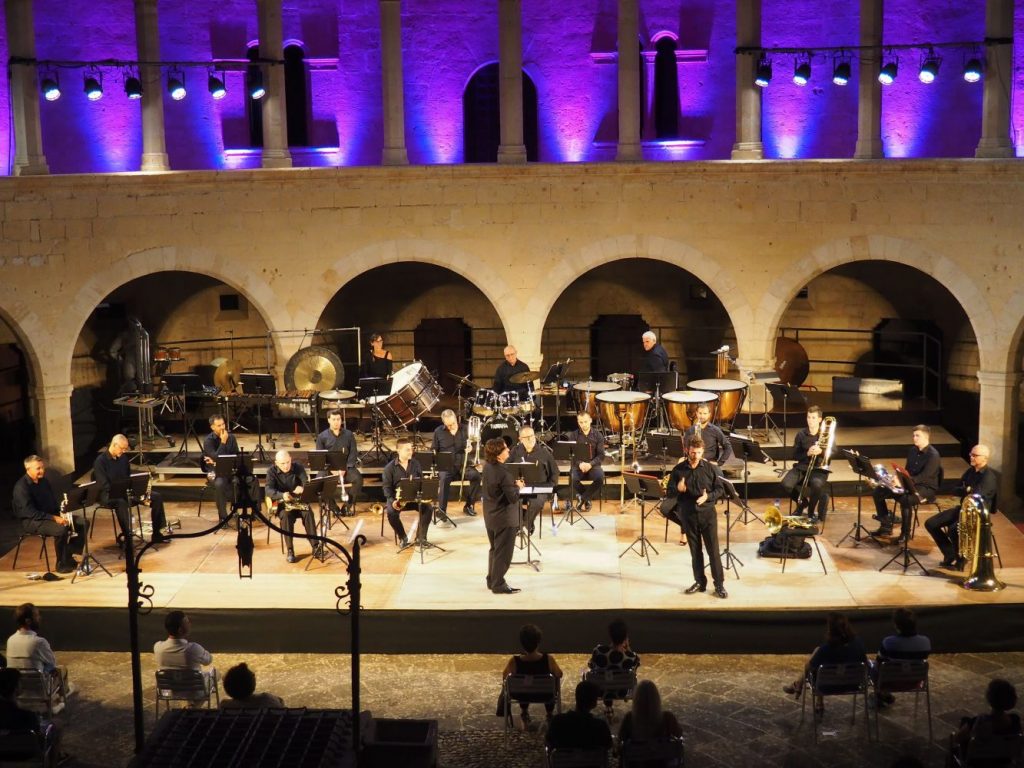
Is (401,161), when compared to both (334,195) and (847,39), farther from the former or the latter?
(847,39)

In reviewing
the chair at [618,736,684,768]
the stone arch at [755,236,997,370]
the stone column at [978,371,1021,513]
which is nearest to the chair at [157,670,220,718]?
the chair at [618,736,684,768]

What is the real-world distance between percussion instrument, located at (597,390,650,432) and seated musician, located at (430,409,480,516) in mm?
1835

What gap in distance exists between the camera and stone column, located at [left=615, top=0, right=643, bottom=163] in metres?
18.7

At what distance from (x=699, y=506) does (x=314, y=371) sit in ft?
22.8

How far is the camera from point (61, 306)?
18578 millimetres

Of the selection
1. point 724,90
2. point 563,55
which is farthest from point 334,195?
point 724,90

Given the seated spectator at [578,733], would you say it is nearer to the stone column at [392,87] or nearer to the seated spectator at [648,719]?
the seated spectator at [648,719]

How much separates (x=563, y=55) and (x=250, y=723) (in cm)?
1417

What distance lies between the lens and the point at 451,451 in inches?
643

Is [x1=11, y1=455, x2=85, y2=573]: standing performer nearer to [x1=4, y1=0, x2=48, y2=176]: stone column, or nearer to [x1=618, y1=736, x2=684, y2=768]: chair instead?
[x1=4, y1=0, x2=48, y2=176]: stone column

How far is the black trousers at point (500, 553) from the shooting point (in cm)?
1328

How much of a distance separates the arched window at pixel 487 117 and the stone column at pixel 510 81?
138 cm

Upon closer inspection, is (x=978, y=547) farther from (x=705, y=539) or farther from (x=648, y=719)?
(x=648, y=719)

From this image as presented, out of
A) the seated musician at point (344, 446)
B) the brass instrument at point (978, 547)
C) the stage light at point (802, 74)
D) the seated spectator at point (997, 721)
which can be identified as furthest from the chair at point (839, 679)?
the stage light at point (802, 74)
